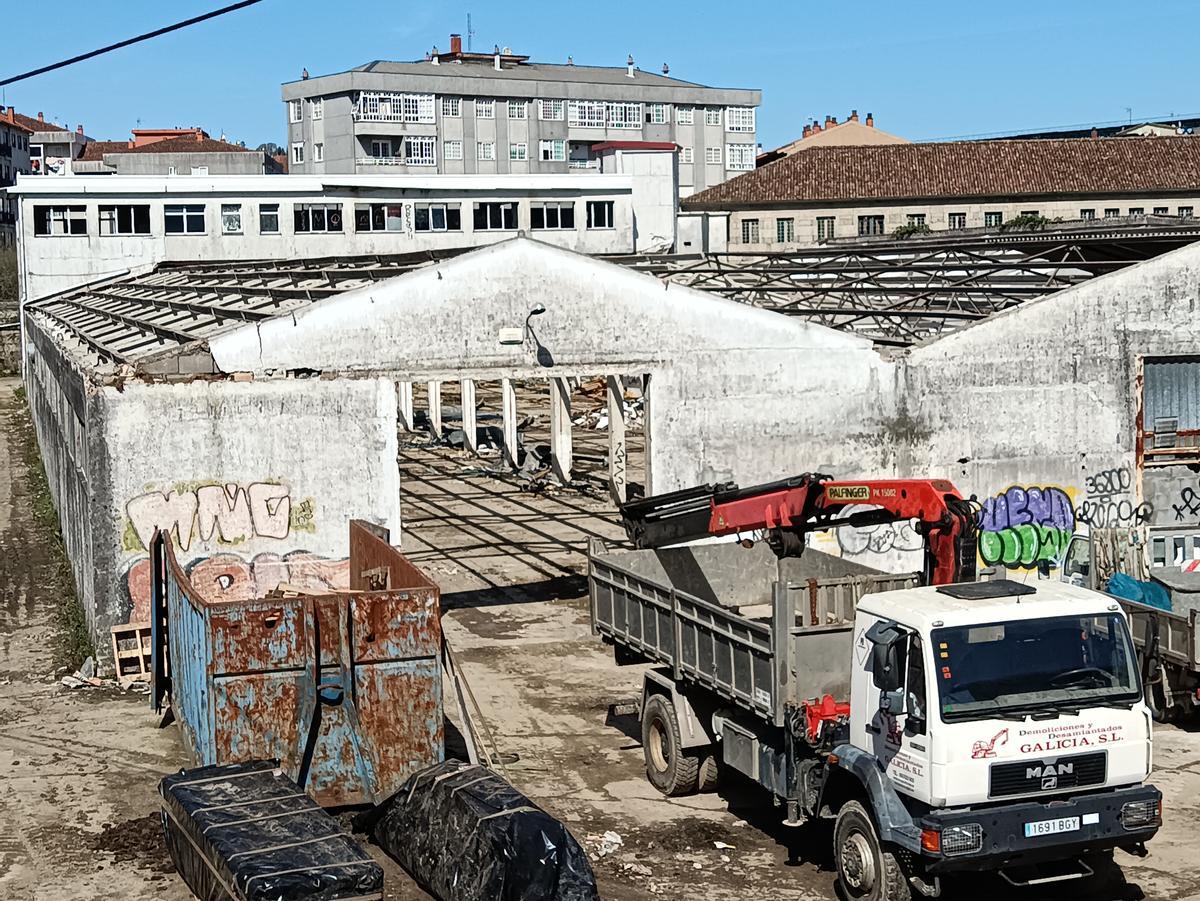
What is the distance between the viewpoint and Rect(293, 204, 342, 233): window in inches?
2066

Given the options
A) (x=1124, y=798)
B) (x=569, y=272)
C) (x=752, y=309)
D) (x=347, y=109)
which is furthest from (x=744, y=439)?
(x=347, y=109)

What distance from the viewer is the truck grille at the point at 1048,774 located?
33.0ft

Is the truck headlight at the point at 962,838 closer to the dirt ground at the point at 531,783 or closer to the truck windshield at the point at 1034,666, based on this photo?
the truck windshield at the point at 1034,666

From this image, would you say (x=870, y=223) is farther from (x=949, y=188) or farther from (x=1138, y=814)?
(x=1138, y=814)

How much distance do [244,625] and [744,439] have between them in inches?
404

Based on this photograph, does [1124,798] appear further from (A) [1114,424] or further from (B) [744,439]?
(A) [1114,424]

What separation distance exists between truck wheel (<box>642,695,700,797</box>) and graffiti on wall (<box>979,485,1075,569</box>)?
9143 mm

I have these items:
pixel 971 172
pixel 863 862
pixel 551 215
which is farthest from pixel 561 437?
pixel 971 172

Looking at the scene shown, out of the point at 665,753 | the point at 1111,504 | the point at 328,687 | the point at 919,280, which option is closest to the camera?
the point at 328,687

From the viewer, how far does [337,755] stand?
12.4m

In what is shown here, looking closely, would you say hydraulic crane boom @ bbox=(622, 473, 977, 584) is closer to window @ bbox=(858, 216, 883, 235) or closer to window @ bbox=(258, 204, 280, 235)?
window @ bbox=(258, 204, 280, 235)

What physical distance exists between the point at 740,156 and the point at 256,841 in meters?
99.7

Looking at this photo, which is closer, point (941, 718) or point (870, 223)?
point (941, 718)

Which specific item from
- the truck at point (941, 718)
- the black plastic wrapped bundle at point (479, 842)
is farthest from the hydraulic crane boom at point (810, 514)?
the black plastic wrapped bundle at point (479, 842)
